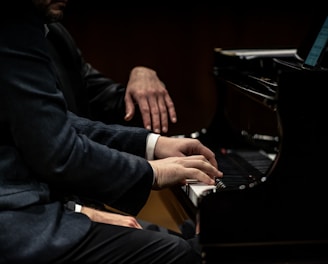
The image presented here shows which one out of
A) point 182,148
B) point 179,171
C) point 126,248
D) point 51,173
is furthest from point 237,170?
point 51,173

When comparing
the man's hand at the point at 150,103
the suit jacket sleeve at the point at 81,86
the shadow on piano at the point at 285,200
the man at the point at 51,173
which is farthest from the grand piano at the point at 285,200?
the suit jacket sleeve at the point at 81,86

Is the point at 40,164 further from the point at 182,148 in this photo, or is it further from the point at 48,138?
the point at 182,148

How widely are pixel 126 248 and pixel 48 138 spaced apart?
32 centimetres

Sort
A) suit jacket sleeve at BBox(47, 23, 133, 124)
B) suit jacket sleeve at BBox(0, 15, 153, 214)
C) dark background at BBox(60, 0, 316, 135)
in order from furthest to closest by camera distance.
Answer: dark background at BBox(60, 0, 316, 135), suit jacket sleeve at BBox(47, 23, 133, 124), suit jacket sleeve at BBox(0, 15, 153, 214)

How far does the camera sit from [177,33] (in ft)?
10.2

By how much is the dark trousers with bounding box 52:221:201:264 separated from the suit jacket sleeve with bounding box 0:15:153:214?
0.08 metres

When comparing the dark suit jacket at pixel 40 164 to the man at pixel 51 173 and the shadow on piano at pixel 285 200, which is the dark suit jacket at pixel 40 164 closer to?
the man at pixel 51 173

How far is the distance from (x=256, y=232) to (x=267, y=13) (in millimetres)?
1905

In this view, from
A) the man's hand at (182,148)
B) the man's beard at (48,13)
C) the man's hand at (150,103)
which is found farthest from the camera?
the man's hand at (150,103)

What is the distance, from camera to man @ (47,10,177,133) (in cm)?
195

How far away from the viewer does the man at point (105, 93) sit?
6.40ft

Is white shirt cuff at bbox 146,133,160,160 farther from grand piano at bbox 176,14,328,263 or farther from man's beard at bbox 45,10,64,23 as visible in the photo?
man's beard at bbox 45,10,64,23

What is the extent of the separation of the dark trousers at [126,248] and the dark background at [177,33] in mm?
1679

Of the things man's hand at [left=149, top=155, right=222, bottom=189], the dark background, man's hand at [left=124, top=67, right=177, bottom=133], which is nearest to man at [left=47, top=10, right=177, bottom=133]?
man's hand at [left=124, top=67, right=177, bottom=133]
